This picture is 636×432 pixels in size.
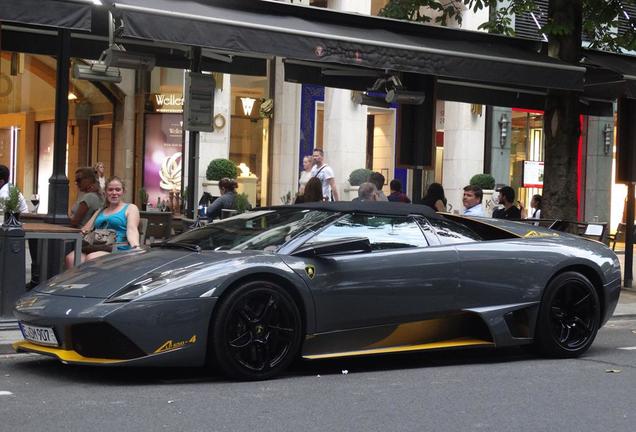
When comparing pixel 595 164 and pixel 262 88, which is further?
pixel 595 164

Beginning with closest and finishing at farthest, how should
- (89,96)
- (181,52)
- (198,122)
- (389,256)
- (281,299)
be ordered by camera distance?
(281,299)
(389,256)
(198,122)
(181,52)
(89,96)

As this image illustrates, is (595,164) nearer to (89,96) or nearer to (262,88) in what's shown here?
(262,88)

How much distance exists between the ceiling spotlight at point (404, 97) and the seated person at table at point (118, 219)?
395cm

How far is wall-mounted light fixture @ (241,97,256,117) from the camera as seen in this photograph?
23953 millimetres

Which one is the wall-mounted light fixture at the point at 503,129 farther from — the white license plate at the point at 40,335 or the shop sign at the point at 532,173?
the white license plate at the point at 40,335

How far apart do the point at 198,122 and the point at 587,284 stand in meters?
4.67

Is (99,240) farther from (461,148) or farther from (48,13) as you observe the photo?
(461,148)

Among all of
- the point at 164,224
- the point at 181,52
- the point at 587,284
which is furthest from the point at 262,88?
the point at 587,284

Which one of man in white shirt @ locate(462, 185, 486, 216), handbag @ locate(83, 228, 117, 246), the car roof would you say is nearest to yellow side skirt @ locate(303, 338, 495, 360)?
the car roof

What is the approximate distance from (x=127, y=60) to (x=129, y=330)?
5.17 m

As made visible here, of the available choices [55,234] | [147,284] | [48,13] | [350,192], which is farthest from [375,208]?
[350,192]

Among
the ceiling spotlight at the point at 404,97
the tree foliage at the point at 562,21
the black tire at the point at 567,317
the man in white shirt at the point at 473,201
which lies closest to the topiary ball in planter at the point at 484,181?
the tree foliage at the point at 562,21

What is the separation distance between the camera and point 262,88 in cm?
2419

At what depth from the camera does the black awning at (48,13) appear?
924 centimetres
